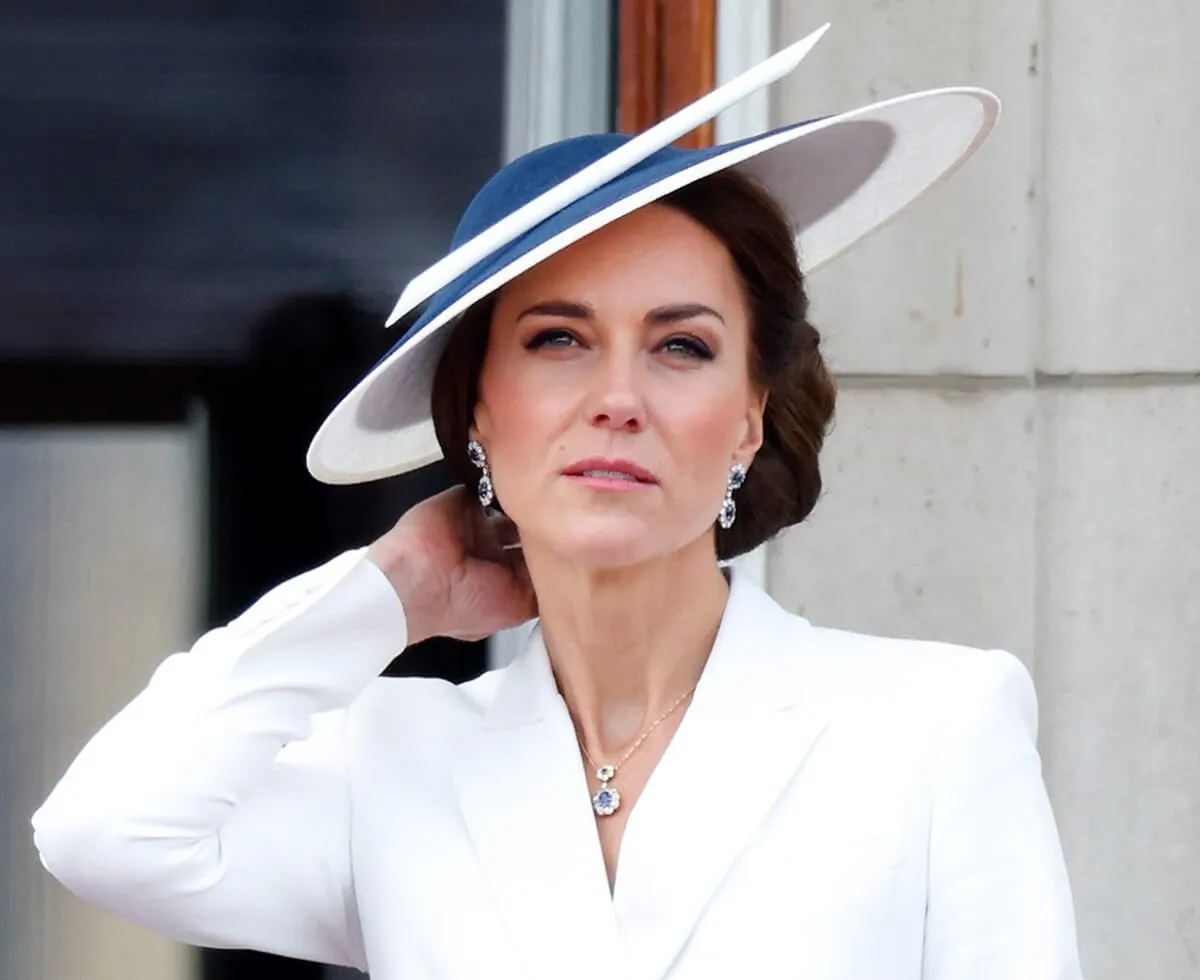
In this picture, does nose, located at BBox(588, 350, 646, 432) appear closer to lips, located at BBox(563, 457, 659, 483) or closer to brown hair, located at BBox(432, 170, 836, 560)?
lips, located at BBox(563, 457, 659, 483)

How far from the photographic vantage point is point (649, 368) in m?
1.70

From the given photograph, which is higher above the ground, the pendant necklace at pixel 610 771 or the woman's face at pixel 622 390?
the woman's face at pixel 622 390

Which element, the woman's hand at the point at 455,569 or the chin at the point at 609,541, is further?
the woman's hand at the point at 455,569

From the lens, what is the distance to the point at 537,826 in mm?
1747

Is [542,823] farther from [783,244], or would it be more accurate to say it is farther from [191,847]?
[783,244]

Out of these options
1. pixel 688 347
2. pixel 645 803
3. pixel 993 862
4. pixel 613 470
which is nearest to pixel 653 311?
pixel 688 347

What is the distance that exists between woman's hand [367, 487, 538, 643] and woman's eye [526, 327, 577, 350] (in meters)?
0.29

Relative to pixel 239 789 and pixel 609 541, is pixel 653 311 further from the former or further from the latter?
pixel 239 789

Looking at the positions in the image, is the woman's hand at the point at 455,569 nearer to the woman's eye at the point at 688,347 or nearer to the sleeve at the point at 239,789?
the sleeve at the point at 239,789

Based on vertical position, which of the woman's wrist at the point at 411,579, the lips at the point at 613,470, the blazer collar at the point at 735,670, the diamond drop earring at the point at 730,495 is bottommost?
the blazer collar at the point at 735,670

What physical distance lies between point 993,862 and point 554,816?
430 millimetres

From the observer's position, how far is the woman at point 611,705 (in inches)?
63.7

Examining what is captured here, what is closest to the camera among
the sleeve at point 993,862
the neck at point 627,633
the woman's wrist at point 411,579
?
the sleeve at point 993,862

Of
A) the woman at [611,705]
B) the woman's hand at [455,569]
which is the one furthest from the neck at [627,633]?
the woman's hand at [455,569]
